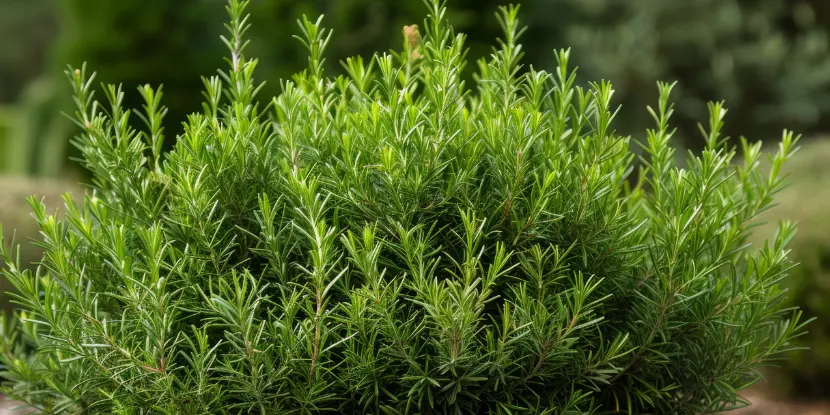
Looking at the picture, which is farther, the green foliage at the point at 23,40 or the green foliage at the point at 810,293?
the green foliage at the point at 23,40

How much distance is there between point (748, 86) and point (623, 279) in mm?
10738

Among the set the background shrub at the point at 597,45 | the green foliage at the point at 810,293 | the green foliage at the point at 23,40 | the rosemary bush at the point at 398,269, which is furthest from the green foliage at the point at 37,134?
the green foliage at the point at 23,40

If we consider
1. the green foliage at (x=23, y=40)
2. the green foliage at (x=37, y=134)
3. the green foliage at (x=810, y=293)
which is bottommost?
the green foliage at (x=810, y=293)

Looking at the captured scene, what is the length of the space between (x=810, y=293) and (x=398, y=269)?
413 centimetres

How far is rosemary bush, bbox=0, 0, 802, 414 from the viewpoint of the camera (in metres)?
1.83

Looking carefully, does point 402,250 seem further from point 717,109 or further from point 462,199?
point 717,109

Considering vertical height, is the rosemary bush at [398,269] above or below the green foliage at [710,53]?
below

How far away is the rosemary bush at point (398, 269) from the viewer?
1.83 metres

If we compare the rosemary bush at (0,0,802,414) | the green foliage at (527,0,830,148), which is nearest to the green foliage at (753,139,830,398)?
the rosemary bush at (0,0,802,414)

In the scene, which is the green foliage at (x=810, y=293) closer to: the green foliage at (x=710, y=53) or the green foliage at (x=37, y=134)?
the green foliage at (x=710, y=53)

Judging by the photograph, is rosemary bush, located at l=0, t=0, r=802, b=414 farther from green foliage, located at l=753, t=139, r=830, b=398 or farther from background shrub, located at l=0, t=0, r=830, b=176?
background shrub, located at l=0, t=0, r=830, b=176

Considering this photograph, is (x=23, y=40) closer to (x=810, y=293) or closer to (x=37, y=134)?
(x=37, y=134)

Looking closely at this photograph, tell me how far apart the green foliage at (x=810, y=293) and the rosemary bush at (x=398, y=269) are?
3.36 metres

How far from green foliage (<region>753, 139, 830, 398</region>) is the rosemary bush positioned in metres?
3.36
